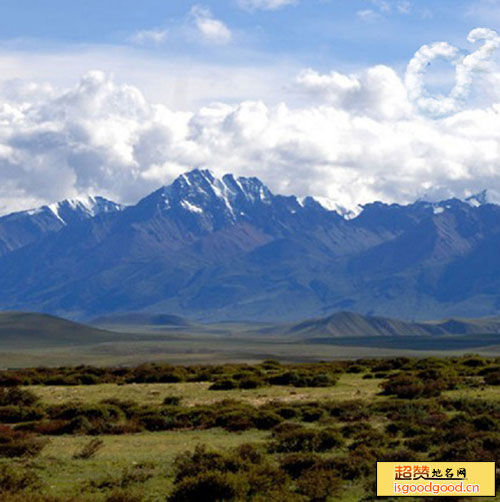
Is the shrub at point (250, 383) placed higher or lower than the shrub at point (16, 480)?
lower

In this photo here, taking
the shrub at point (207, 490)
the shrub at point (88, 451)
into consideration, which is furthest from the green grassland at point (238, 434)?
the shrub at point (88, 451)

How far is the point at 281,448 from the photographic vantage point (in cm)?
2827

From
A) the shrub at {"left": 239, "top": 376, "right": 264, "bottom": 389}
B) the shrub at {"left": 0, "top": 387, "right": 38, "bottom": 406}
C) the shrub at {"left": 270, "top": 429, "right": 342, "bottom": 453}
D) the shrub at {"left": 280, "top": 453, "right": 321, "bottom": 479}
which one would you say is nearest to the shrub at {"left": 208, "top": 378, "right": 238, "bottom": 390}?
the shrub at {"left": 239, "top": 376, "right": 264, "bottom": 389}

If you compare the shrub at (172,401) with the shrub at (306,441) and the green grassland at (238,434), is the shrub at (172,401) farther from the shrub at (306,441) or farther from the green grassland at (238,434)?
the shrub at (306,441)

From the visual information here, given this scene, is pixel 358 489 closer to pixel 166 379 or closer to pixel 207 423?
pixel 207 423

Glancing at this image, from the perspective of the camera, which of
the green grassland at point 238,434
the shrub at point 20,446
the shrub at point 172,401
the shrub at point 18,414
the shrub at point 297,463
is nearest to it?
the green grassland at point 238,434

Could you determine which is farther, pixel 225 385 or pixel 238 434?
pixel 225 385

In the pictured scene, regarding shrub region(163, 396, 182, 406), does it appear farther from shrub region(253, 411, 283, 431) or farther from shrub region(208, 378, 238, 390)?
shrub region(253, 411, 283, 431)

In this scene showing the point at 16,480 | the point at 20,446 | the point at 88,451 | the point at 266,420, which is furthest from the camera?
Answer: the point at 266,420

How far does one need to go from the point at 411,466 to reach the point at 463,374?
32.8 metres

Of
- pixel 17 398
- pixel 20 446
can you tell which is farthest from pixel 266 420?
pixel 17 398

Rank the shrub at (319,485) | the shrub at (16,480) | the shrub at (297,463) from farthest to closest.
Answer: the shrub at (297,463) < the shrub at (16,480) < the shrub at (319,485)

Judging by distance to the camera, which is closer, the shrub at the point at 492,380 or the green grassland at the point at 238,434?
the green grassland at the point at 238,434

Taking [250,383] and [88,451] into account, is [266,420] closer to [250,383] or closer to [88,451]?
[88,451]
